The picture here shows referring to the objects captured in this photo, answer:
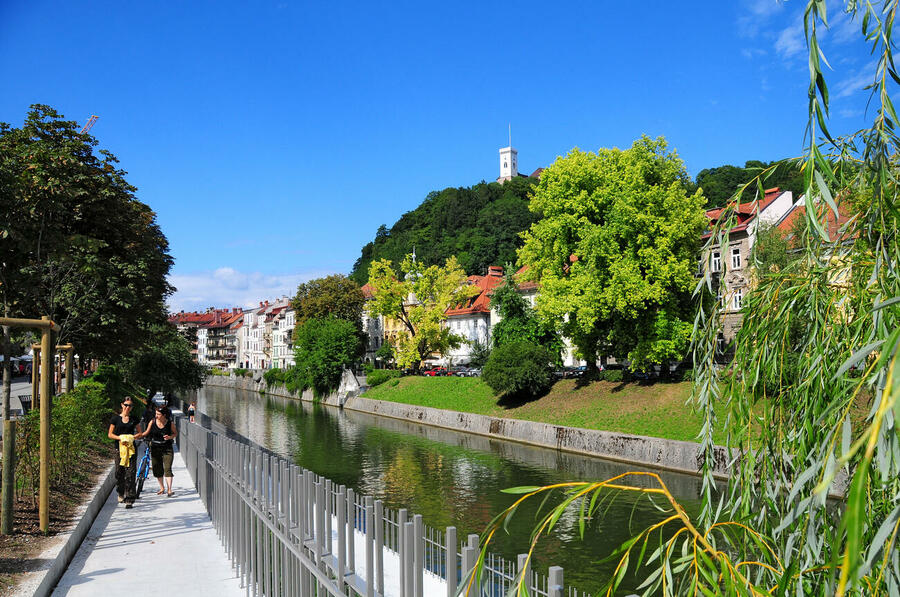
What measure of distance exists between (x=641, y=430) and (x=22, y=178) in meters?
25.3

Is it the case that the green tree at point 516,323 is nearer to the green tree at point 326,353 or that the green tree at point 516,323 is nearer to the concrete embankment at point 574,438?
the concrete embankment at point 574,438

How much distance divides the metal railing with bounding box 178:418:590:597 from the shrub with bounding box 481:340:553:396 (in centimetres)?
2770

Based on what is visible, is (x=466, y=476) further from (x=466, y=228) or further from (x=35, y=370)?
(x=466, y=228)

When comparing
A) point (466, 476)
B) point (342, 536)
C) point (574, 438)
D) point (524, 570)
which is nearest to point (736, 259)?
point (574, 438)

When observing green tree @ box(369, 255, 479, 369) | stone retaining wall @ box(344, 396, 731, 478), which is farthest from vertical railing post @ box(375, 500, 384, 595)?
green tree @ box(369, 255, 479, 369)

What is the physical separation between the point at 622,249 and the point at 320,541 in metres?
31.0

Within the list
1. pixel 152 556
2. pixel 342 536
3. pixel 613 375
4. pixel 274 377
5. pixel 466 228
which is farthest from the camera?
pixel 466 228

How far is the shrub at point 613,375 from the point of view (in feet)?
119

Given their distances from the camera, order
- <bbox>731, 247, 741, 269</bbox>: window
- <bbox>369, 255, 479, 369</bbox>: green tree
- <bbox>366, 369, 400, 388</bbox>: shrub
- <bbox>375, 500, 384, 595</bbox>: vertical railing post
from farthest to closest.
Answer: <bbox>366, 369, 400, 388</bbox>: shrub, <bbox>369, 255, 479, 369</bbox>: green tree, <bbox>731, 247, 741, 269</bbox>: window, <bbox>375, 500, 384, 595</bbox>: vertical railing post

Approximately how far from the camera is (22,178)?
1013 centimetres

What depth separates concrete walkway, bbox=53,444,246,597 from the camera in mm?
7836

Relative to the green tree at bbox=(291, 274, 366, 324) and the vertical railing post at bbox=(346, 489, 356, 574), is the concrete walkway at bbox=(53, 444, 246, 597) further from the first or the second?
the green tree at bbox=(291, 274, 366, 324)

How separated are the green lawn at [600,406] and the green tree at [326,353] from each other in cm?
1738

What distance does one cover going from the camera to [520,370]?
3722 centimetres
